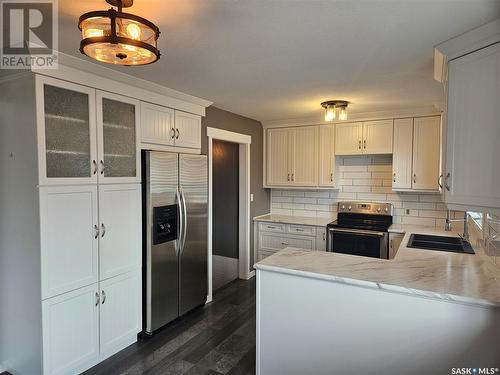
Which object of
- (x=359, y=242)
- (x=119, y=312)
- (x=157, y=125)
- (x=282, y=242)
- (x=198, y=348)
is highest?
(x=157, y=125)

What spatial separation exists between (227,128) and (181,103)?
907mm

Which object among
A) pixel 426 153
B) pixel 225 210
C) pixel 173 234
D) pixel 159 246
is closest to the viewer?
pixel 159 246

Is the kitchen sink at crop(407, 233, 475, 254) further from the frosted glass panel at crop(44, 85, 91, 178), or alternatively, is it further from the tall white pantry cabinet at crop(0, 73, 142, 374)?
the frosted glass panel at crop(44, 85, 91, 178)

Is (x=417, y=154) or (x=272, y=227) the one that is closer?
(x=417, y=154)

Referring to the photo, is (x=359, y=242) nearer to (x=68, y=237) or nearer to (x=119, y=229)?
(x=119, y=229)

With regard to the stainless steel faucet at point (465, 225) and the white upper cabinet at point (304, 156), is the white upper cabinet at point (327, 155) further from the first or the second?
the stainless steel faucet at point (465, 225)

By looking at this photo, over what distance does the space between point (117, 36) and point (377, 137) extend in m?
3.53

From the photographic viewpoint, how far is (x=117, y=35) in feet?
4.17

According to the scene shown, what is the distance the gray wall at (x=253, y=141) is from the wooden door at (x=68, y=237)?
5.33 feet

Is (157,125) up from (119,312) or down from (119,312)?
up

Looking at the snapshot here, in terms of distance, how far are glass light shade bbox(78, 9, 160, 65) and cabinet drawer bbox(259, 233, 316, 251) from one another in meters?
3.35

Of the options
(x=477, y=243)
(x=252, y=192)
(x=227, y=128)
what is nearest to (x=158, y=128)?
(x=227, y=128)

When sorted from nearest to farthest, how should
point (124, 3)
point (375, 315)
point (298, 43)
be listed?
point (124, 3)
point (375, 315)
point (298, 43)

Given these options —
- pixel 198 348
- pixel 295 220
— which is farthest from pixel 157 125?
pixel 295 220
